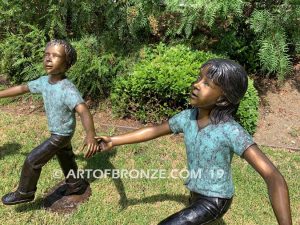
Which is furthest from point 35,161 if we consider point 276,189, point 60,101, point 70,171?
point 276,189

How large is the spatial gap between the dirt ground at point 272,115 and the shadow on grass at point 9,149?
3.96 ft

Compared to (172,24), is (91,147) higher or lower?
higher

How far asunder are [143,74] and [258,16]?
1864mm

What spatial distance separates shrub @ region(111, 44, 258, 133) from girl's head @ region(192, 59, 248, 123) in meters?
2.92

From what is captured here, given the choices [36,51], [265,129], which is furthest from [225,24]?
[36,51]

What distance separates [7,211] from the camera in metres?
3.72

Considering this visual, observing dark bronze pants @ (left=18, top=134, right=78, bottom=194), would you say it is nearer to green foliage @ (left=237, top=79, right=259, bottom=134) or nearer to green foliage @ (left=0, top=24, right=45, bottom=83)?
green foliage @ (left=237, top=79, right=259, bottom=134)

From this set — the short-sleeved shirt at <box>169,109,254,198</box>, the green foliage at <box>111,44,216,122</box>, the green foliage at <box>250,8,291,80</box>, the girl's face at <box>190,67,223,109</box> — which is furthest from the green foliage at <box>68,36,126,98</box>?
the girl's face at <box>190,67,223,109</box>

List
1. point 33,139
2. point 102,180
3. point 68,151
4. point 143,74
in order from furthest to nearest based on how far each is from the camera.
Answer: point 143,74 → point 33,139 → point 102,180 → point 68,151

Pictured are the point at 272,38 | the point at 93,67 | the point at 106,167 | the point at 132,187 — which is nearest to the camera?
the point at 132,187

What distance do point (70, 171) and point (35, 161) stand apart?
1.59 ft

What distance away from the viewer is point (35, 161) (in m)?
3.38

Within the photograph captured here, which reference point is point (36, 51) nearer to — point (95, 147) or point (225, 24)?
point (225, 24)

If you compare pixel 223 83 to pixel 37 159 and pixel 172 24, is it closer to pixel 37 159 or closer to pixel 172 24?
pixel 37 159
